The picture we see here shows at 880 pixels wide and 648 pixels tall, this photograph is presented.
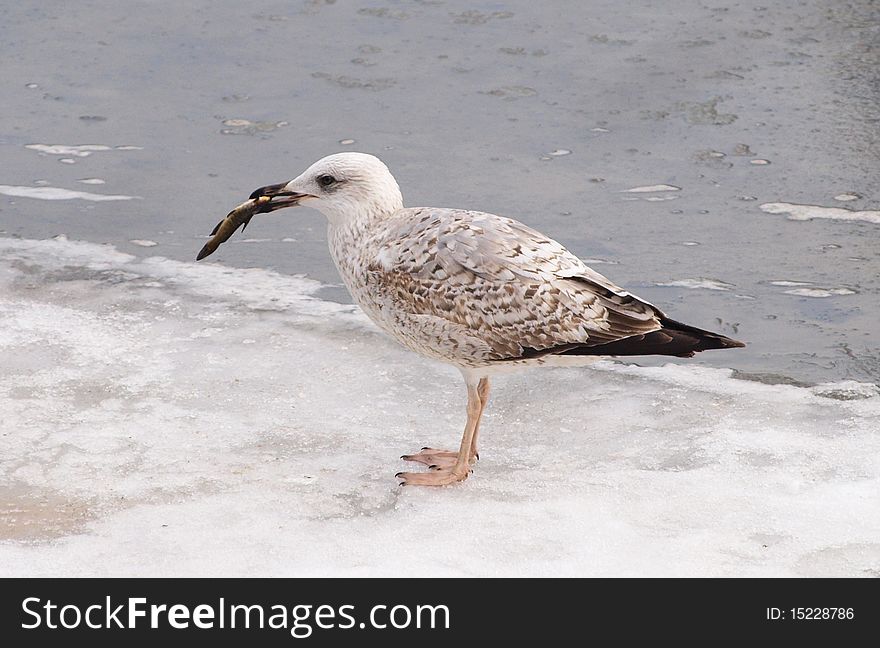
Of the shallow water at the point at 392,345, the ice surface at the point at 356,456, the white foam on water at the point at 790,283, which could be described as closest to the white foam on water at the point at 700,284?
the shallow water at the point at 392,345

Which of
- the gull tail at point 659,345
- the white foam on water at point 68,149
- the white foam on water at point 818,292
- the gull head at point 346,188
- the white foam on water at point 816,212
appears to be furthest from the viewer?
the white foam on water at point 68,149

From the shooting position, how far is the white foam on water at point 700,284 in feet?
23.6

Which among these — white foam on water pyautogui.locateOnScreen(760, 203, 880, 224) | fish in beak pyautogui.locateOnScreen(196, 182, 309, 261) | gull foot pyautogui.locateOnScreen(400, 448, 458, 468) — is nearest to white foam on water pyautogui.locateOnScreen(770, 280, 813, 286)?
white foam on water pyautogui.locateOnScreen(760, 203, 880, 224)

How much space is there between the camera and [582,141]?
8.96 metres

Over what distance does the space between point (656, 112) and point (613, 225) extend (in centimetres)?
180

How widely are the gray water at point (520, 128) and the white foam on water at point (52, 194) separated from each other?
6 cm

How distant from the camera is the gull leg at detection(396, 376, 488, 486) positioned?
5387 millimetres

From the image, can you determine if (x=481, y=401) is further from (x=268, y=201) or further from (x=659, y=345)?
(x=268, y=201)

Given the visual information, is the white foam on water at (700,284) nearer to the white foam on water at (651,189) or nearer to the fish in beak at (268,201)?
the white foam on water at (651,189)

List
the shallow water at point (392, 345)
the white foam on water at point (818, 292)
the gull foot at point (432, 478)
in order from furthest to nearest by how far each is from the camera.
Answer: the white foam on water at point (818, 292)
the gull foot at point (432, 478)
the shallow water at point (392, 345)

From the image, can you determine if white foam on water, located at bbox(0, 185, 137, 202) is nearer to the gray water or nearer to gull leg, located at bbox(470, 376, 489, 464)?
the gray water

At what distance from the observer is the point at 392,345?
21.9 ft

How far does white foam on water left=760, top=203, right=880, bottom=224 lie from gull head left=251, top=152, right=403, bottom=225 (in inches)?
131

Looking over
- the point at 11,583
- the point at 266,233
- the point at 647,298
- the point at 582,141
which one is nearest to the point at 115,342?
the point at 266,233
